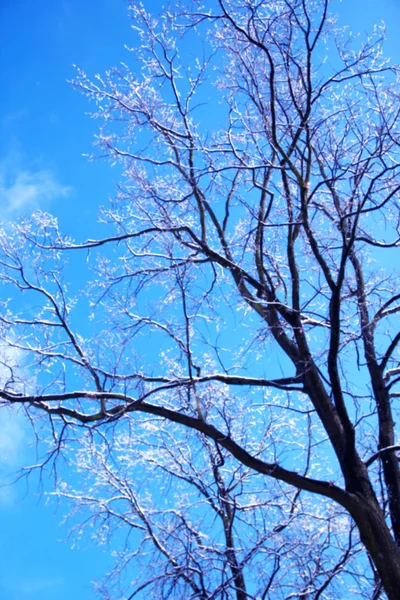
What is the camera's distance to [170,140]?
261 inches

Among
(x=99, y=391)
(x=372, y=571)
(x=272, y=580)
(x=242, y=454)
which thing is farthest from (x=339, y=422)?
(x=99, y=391)

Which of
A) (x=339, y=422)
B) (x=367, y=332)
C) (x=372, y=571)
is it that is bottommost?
(x=372, y=571)

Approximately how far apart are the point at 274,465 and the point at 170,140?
3659mm

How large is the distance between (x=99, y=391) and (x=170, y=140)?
2.87 meters

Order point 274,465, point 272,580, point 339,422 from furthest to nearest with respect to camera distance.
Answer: point 272,580 < point 339,422 < point 274,465

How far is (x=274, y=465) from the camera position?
4.73m

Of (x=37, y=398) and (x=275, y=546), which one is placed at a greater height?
(x=37, y=398)

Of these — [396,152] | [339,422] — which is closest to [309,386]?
[339,422]

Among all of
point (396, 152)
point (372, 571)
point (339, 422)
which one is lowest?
point (372, 571)

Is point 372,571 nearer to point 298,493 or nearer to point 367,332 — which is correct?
point 298,493

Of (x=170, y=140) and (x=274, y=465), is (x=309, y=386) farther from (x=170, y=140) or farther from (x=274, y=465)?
(x=170, y=140)

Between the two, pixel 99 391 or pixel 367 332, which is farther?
pixel 367 332

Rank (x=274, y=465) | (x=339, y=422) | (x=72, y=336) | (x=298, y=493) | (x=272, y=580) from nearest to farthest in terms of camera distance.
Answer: (x=274, y=465)
(x=339, y=422)
(x=272, y=580)
(x=72, y=336)
(x=298, y=493)

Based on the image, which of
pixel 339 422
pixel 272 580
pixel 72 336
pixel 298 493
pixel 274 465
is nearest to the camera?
pixel 274 465
